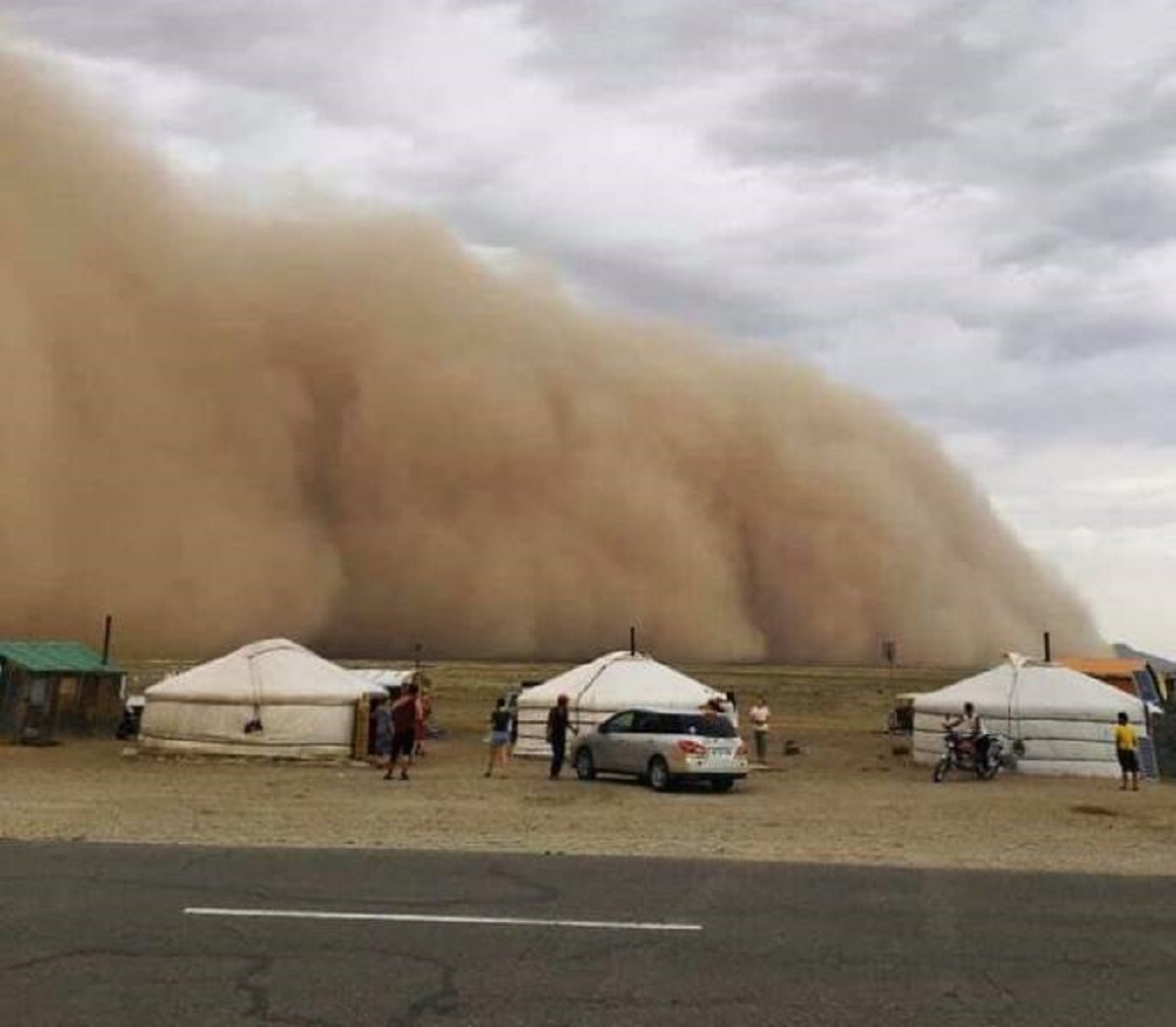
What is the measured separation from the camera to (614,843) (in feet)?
36.8

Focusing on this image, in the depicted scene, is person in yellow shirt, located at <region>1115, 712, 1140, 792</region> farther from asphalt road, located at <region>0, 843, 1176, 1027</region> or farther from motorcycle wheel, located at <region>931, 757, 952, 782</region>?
asphalt road, located at <region>0, 843, 1176, 1027</region>

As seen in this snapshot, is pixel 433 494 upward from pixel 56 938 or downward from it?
upward

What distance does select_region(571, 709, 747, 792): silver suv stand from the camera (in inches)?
706

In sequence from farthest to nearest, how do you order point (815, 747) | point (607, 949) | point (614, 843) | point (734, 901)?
point (815, 747) → point (614, 843) → point (734, 901) → point (607, 949)

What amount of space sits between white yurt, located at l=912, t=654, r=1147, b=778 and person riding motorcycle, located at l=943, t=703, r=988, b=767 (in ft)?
1.91

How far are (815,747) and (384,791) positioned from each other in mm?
14613

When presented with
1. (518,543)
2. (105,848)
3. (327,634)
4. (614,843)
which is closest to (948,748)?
(614,843)

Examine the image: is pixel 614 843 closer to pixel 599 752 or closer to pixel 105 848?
pixel 105 848

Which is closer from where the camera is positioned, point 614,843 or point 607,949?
point 607,949

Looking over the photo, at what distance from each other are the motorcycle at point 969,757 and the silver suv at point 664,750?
14.5 ft

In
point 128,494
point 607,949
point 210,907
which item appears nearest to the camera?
point 607,949

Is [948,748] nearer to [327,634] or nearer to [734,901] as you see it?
[734,901]

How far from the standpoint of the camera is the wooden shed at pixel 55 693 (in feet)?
86.7

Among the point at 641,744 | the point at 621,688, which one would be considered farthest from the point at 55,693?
the point at 641,744
